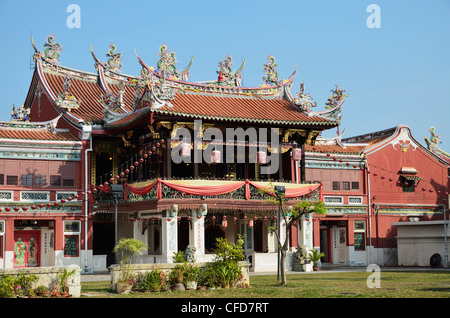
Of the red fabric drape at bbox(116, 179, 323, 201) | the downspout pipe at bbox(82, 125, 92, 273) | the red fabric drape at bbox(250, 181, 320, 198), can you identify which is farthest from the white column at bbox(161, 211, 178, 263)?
the downspout pipe at bbox(82, 125, 92, 273)

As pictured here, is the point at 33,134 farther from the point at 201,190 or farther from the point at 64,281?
the point at 64,281

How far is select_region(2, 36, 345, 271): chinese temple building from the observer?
33781 mm

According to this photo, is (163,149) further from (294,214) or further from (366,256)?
(366,256)

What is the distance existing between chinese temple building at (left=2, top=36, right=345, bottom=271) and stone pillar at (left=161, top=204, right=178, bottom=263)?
0.05 metres

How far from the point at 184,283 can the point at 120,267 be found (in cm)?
221

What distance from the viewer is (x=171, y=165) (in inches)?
1443

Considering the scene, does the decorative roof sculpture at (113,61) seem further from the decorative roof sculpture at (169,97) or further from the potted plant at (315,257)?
the potted plant at (315,257)

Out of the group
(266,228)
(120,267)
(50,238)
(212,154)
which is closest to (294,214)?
(120,267)

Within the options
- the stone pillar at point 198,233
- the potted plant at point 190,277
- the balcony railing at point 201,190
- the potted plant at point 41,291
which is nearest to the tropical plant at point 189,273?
the potted plant at point 190,277

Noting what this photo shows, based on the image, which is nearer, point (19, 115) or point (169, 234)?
point (169, 234)

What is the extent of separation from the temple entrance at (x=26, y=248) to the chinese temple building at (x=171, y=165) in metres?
0.15

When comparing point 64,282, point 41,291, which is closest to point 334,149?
point 64,282

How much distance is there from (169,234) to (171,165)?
4.93 metres

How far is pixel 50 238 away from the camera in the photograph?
3612 cm
